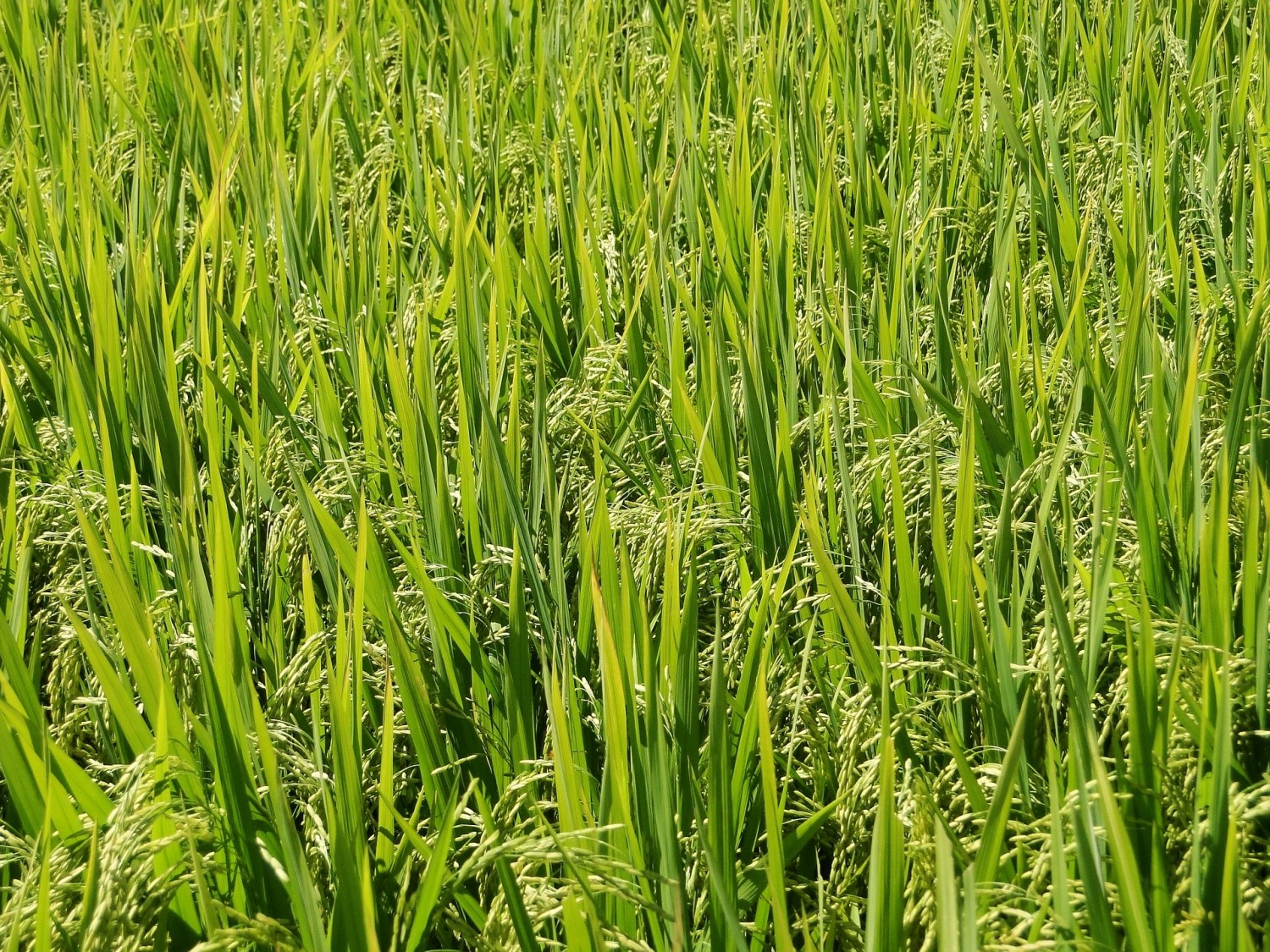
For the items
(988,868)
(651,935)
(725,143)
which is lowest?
(651,935)

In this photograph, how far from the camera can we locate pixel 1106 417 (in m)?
1.22

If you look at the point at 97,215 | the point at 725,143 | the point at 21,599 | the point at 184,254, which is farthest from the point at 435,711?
the point at 725,143

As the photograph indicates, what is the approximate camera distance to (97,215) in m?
2.04

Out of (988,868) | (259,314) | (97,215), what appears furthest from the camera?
(97,215)

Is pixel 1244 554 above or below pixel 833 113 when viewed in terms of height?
below

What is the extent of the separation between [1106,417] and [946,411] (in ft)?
0.99

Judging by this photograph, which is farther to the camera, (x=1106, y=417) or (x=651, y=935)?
(x=1106, y=417)

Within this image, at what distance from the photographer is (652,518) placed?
56.9 inches

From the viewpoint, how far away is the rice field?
3.22 feet

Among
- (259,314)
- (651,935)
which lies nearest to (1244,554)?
(651,935)

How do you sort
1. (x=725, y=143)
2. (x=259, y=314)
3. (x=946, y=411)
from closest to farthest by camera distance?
(x=946, y=411) < (x=259, y=314) < (x=725, y=143)

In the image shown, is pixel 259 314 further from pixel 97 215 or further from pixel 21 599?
pixel 21 599

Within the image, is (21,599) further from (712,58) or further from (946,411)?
(712,58)

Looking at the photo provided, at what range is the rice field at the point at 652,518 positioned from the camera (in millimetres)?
980
